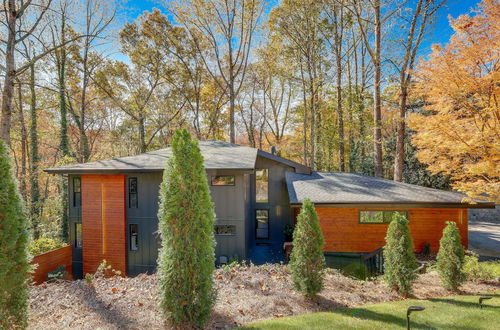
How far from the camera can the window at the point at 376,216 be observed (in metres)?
9.87

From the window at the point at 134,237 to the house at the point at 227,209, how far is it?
38 mm

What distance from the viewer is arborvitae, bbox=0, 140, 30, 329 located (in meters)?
3.58

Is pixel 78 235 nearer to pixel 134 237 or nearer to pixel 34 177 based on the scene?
pixel 134 237

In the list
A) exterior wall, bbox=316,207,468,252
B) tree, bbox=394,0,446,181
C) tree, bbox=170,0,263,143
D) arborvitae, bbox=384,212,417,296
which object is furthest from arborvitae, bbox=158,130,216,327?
tree, bbox=170,0,263,143

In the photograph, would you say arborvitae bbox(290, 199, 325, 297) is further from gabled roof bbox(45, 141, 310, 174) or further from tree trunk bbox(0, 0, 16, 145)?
tree trunk bbox(0, 0, 16, 145)

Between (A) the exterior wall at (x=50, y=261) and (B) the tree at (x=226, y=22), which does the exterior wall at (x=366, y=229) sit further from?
(A) the exterior wall at (x=50, y=261)

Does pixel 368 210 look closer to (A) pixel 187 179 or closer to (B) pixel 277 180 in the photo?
(B) pixel 277 180

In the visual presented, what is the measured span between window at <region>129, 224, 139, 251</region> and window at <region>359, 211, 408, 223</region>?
905cm

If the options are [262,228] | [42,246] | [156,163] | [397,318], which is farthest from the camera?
[262,228]

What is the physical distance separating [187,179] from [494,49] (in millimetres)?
8591

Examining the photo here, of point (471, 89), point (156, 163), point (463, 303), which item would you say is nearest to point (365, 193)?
point (471, 89)

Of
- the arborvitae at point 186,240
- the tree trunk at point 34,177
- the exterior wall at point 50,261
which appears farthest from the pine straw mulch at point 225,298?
the tree trunk at point 34,177

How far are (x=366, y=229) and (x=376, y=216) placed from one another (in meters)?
0.65

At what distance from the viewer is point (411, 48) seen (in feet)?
44.1
